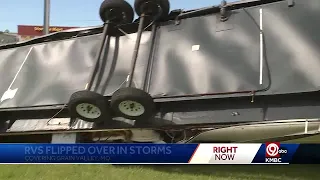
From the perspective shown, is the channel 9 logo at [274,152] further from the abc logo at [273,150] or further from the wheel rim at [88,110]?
the wheel rim at [88,110]

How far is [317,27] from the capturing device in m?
3.20

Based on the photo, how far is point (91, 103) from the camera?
3.41 m

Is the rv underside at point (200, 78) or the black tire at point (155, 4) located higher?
the black tire at point (155, 4)

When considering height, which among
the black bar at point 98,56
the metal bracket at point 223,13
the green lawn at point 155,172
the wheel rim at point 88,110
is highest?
the metal bracket at point 223,13

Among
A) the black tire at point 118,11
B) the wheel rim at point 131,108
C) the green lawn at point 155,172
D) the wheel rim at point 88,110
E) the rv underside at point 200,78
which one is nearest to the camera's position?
the rv underside at point 200,78

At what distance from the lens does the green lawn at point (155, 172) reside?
3729 mm

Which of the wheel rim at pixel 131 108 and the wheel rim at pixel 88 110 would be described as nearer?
the wheel rim at pixel 131 108

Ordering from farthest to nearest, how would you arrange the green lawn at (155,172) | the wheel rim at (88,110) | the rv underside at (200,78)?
the green lawn at (155,172) → the wheel rim at (88,110) → the rv underside at (200,78)

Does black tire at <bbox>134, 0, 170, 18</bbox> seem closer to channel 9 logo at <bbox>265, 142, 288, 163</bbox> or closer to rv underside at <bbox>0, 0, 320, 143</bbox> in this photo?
rv underside at <bbox>0, 0, 320, 143</bbox>

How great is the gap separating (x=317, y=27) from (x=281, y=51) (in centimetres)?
32

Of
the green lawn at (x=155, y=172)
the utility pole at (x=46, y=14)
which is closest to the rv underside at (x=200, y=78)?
the green lawn at (x=155, y=172)

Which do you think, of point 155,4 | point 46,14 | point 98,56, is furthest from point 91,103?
point 46,14

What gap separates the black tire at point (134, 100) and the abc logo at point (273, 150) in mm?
987

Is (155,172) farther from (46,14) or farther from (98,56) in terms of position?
(46,14)
